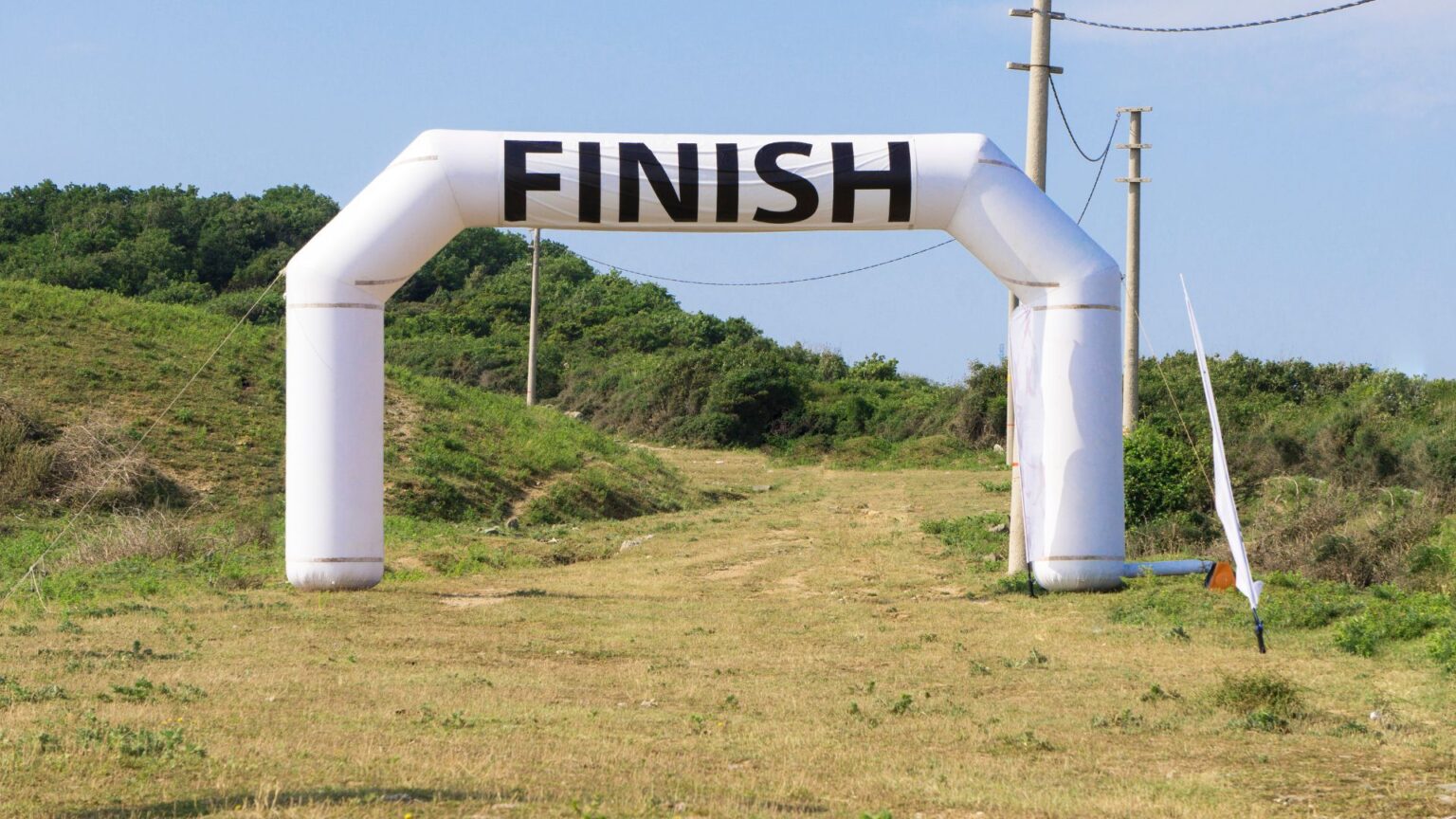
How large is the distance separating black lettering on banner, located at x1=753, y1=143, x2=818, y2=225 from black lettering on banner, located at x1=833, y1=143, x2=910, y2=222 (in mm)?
230

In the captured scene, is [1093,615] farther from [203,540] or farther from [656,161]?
[203,540]

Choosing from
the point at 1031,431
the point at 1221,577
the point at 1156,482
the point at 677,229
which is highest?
the point at 677,229

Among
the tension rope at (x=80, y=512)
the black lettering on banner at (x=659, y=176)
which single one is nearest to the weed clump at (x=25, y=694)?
the tension rope at (x=80, y=512)

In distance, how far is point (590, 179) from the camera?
1148 cm

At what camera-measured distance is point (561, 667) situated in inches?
357

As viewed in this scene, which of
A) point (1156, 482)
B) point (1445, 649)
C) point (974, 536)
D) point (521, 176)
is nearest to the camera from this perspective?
point (1445, 649)

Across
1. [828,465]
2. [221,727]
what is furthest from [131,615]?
[828,465]

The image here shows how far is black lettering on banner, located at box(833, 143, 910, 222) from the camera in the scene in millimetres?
11609

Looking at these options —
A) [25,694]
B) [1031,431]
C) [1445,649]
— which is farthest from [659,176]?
[1445,649]

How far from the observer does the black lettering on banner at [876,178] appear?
38.1ft

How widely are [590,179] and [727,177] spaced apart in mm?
1092

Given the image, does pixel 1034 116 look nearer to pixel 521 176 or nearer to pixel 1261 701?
pixel 521 176

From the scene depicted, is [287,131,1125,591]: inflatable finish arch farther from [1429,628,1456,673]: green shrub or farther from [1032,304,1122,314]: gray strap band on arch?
[1429,628,1456,673]: green shrub

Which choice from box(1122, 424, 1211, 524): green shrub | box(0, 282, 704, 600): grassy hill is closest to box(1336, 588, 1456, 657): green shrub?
box(1122, 424, 1211, 524): green shrub
